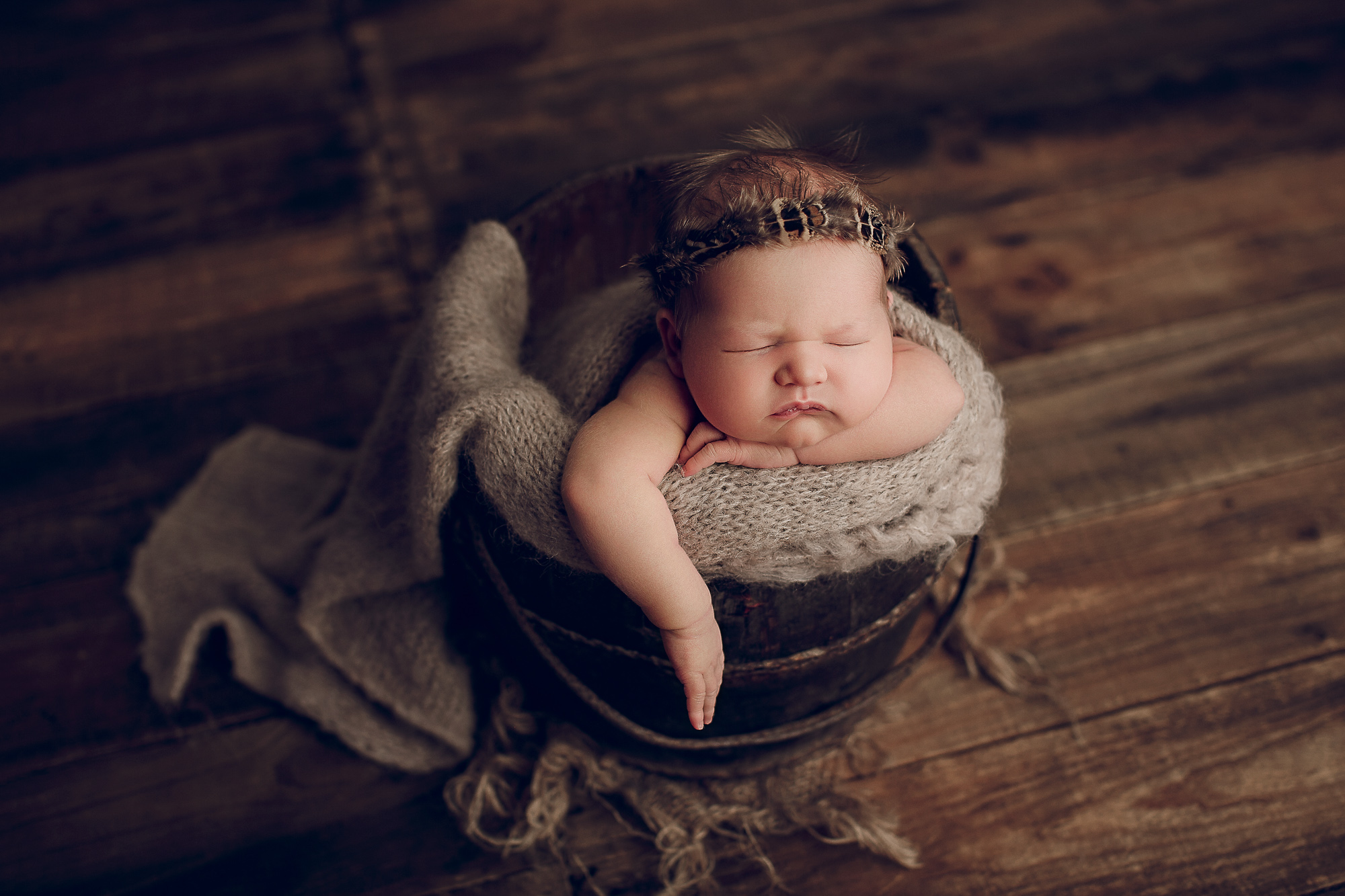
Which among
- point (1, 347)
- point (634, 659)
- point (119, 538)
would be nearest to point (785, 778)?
point (634, 659)

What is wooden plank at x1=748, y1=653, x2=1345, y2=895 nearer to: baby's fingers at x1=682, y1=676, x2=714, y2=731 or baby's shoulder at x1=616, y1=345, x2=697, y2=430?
baby's fingers at x1=682, y1=676, x2=714, y2=731

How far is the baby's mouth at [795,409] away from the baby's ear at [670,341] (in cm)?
12

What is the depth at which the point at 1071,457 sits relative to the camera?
1.37m

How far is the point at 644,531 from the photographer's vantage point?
28.4 inches

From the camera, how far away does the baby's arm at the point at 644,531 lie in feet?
2.36

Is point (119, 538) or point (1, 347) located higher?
point (1, 347)

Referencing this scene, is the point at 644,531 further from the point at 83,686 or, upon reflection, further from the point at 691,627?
the point at 83,686

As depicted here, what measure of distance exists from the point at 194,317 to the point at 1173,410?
171 cm

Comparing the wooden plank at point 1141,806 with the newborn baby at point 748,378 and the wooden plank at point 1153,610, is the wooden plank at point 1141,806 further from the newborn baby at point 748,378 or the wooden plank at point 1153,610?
the newborn baby at point 748,378

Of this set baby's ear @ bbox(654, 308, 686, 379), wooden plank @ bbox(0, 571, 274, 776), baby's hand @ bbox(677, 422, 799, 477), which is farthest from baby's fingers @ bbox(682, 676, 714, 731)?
wooden plank @ bbox(0, 571, 274, 776)

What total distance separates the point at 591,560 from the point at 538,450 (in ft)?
0.37

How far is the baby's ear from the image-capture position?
839 mm

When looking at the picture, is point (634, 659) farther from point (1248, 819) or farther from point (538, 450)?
point (1248, 819)

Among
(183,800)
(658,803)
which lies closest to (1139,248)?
(658,803)
